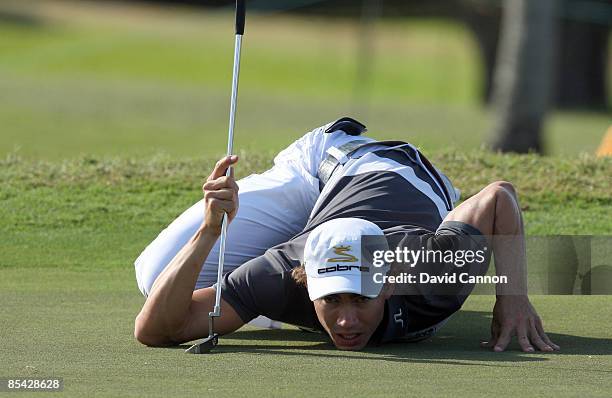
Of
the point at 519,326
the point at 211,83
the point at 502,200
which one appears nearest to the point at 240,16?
the point at 502,200

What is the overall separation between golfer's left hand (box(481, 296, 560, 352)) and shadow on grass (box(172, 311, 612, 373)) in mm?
53

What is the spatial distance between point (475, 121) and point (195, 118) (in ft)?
21.6

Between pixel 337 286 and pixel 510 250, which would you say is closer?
pixel 337 286

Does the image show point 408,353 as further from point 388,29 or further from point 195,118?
point 388,29

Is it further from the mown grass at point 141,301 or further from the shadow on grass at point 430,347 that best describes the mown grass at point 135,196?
the shadow on grass at point 430,347

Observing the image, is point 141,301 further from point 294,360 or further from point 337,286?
point 337,286

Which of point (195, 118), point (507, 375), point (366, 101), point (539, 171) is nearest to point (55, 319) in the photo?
point (507, 375)

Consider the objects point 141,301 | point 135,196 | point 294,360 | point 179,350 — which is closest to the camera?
point 294,360

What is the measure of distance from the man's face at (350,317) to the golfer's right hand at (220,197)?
563 mm

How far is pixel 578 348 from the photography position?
6.09 metres

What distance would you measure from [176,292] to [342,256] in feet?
2.59

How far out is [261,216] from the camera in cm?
718

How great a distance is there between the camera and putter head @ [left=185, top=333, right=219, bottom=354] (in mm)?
5923

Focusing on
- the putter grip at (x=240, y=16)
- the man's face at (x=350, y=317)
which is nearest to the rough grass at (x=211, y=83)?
the putter grip at (x=240, y=16)
